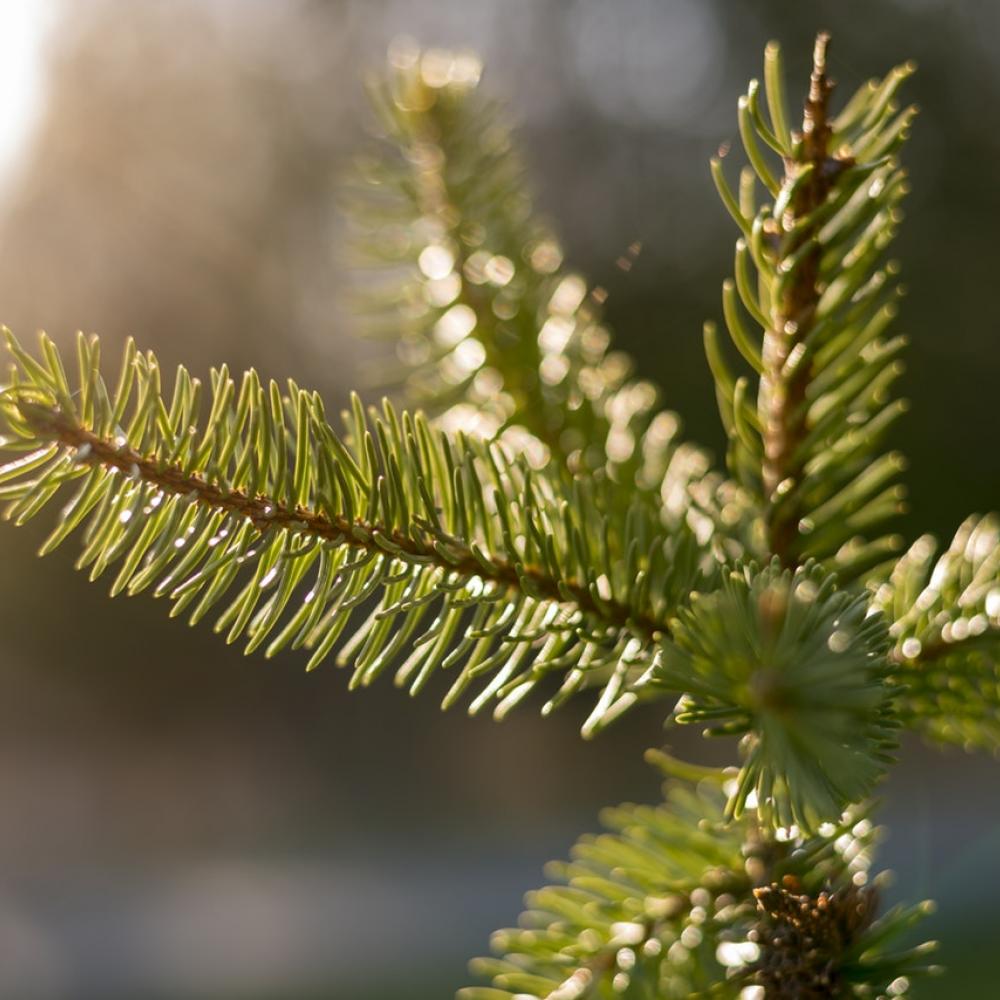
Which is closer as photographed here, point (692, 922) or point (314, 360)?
point (692, 922)

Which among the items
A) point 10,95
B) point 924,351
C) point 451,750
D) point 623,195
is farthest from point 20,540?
point 924,351

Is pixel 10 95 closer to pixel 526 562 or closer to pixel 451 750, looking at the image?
pixel 451 750

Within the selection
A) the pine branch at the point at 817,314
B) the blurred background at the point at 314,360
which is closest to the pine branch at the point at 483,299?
the pine branch at the point at 817,314

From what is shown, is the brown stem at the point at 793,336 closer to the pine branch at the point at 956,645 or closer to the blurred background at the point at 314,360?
the pine branch at the point at 956,645

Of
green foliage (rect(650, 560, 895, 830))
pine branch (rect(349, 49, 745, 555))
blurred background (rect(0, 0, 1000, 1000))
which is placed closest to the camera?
green foliage (rect(650, 560, 895, 830))

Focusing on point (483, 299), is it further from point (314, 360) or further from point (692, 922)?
point (314, 360)

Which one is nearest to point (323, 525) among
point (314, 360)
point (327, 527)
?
point (327, 527)

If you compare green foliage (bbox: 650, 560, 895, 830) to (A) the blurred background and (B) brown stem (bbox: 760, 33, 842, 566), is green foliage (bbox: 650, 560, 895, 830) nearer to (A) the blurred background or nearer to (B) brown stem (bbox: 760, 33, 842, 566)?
(B) brown stem (bbox: 760, 33, 842, 566)

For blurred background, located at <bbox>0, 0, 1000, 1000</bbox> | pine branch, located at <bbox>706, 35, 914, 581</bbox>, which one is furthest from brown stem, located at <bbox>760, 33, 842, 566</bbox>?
blurred background, located at <bbox>0, 0, 1000, 1000</bbox>
